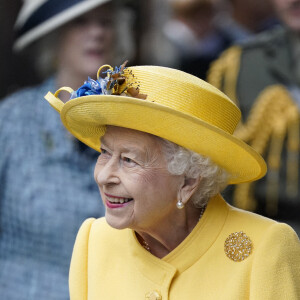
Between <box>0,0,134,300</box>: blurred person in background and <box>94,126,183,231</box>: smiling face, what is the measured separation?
8.63 ft

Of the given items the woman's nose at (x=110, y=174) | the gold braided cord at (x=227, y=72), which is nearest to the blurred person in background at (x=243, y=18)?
the gold braided cord at (x=227, y=72)

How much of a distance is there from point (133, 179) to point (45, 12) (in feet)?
9.84

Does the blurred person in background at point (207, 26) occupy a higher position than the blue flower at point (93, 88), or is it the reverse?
the blue flower at point (93, 88)

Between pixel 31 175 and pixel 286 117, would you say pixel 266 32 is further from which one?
pixel 31 175

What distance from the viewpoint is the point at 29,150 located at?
5.54m

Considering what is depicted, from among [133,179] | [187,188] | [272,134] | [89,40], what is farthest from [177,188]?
[89,40]

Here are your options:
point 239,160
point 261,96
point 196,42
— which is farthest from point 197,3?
point 239,160

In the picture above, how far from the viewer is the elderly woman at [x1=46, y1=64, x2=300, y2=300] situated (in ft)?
8.80

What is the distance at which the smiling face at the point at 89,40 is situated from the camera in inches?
211

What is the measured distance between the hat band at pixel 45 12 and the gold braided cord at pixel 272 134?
160 centimetres

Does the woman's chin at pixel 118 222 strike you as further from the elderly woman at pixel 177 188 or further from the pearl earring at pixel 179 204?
the pearl earring at pixel 179 204

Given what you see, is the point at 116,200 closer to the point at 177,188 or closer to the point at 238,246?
the point at 177,188

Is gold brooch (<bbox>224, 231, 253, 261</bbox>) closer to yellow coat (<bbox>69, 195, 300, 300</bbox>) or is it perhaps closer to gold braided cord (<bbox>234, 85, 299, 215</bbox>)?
yellow coat (<bbox>69, 195, 300, 300</bbox>)

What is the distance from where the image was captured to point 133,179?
9.03 ft
